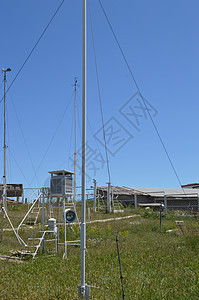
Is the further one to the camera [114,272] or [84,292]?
[114,272]

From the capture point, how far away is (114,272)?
26.5 feet

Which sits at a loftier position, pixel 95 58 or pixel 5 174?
pixel 95 58

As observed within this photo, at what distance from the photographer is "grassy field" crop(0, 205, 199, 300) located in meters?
6.54

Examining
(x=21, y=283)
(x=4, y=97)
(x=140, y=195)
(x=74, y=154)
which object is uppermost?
(x=4, y=97)

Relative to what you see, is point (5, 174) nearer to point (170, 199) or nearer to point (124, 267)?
point (170, 199)

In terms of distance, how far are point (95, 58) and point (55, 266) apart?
608cm

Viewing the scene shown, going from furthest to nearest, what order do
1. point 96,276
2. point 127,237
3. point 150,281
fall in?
1. point 127,237
2. point 96,276
3. point 150,281

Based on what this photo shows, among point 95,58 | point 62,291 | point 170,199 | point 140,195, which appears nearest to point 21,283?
point 62,291

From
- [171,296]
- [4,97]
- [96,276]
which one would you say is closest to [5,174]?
[4,97]

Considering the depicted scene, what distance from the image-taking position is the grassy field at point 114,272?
258 inches

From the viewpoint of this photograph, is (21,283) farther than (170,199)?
No

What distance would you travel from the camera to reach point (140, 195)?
31859 mm

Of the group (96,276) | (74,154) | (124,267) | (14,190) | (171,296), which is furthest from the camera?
(14,190)

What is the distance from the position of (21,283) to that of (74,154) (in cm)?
2057
